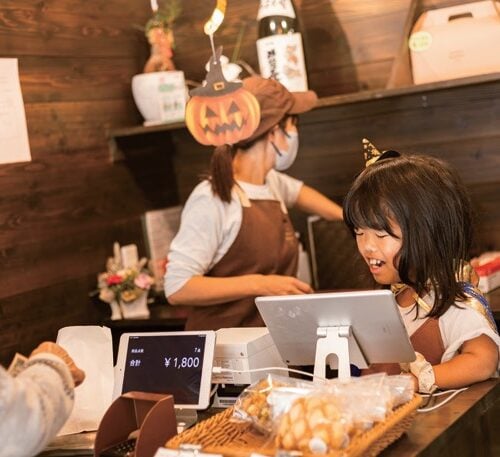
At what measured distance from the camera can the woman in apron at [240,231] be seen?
2693mm

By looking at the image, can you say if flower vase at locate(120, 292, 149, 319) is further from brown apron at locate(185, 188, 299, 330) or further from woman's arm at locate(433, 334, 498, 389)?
woman's arm at locate(433, 334, 498, 389)

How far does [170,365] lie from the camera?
1964 mm

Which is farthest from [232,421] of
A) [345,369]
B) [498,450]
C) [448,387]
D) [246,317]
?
[246,317]

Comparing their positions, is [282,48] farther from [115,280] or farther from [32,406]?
[32,406]

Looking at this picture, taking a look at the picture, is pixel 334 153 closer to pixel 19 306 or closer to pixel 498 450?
pixel 19 306

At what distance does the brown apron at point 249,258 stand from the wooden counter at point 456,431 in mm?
826

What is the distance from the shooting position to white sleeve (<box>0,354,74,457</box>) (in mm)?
1420

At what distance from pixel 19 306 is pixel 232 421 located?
1.64 meters

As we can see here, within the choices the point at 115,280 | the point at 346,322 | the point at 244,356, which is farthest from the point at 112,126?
the point at 346,322

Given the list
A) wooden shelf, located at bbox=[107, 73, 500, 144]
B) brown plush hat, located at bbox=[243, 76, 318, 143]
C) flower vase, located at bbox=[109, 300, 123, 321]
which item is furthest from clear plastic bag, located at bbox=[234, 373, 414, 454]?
flower vase, located at bbox=[109, 300, 123, 321]

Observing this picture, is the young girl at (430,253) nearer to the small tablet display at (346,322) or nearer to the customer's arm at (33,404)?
the small tablet display at (346,322)

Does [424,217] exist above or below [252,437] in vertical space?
above

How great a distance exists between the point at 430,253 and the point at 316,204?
51.0 inches

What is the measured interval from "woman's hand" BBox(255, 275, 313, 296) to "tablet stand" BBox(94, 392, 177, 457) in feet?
2.57
